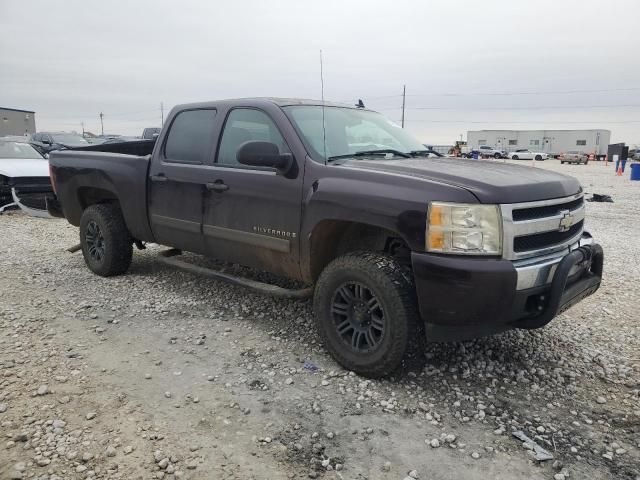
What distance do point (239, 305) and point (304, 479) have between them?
2549mm

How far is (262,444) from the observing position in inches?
106

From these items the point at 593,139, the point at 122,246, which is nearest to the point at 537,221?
the point at 122,246

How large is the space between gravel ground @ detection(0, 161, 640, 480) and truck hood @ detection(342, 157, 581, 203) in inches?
47.1

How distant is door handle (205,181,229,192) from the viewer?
13.8 feet

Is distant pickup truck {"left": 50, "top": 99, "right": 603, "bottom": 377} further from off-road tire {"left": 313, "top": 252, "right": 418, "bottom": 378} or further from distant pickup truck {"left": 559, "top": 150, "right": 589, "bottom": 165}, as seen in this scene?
distant pickup truck {"left": 559, "top": 150, "right": 589, "bottom": 165}

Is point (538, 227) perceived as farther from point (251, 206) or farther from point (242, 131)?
point (242, 131)

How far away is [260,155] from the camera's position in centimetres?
354

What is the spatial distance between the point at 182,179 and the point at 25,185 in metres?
6.87

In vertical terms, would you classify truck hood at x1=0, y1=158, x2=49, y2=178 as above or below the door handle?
below

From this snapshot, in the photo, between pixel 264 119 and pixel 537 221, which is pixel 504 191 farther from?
pixel 264 119

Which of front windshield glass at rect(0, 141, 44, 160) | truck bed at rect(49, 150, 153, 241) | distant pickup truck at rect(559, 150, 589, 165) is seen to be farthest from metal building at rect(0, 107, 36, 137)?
truck bed at rect(49, 150, 153, 241)

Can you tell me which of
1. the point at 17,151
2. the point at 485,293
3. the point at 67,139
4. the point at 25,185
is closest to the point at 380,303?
the point at 485,293

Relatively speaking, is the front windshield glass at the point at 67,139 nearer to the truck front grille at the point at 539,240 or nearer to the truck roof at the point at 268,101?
the truck roof at the point at 268,101

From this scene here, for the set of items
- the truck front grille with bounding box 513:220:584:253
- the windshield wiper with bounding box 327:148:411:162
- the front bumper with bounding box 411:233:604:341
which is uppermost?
the windshield wiper with bounding box 327:148:411:162
